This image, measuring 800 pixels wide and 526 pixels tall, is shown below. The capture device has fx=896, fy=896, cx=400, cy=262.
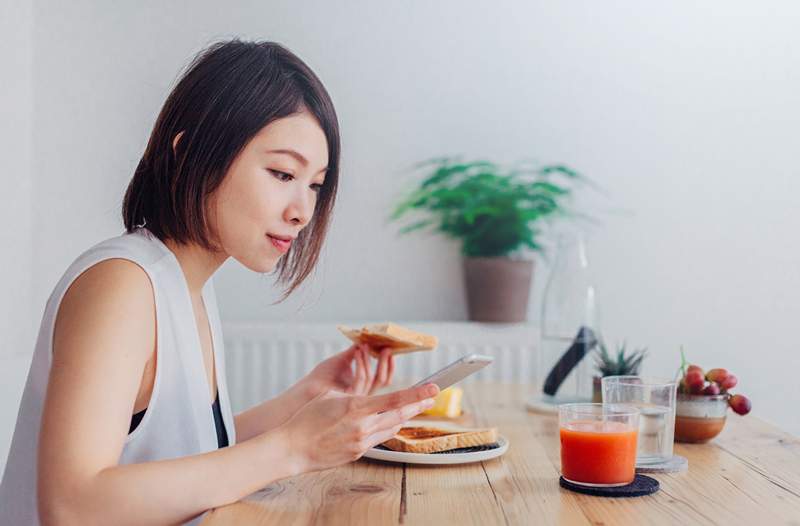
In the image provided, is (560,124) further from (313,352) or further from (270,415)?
(270,415)

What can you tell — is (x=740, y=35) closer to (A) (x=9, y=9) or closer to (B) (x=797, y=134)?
(B) (x=797, y=134)

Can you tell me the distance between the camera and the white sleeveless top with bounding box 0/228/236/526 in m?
1.15

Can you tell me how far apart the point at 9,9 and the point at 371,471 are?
197 centimetres

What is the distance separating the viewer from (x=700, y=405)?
141cm

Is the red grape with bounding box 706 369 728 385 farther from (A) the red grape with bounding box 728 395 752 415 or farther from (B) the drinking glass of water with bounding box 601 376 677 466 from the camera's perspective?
(B) the drinking glass of water with bounding box 601 376 677 466

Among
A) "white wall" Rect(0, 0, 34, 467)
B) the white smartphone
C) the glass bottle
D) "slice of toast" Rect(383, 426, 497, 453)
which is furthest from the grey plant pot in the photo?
the white smartphone

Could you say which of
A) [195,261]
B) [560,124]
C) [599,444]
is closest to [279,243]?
[195,261]

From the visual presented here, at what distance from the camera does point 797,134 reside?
293 centimetres

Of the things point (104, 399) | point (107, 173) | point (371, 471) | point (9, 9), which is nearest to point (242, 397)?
point (107, 173)

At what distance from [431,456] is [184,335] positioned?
1.22ft

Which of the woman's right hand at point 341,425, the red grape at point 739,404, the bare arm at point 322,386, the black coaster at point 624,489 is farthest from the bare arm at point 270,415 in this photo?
the red grape at point 739,404

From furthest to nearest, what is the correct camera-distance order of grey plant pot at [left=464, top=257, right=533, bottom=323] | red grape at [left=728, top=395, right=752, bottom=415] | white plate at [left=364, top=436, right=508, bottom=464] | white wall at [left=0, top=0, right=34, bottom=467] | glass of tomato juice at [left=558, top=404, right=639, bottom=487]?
grey plant pot at [left=464, top=257, right=533, bottom=323] < white wall at [left=0, top=0, right=34, bottom=467] < red grape at [left=728, top=395, right=752, bottom=415] < white plate at [left=364, top=436, right=508, bottom=464] < glass of tomato juice at [left=558, top=404, right=639, bottom=487]

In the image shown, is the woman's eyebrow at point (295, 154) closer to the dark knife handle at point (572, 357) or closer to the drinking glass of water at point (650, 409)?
the drinking glass of water at point (650, 409)

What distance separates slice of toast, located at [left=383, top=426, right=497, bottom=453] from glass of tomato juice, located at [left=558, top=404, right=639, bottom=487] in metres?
0.18
